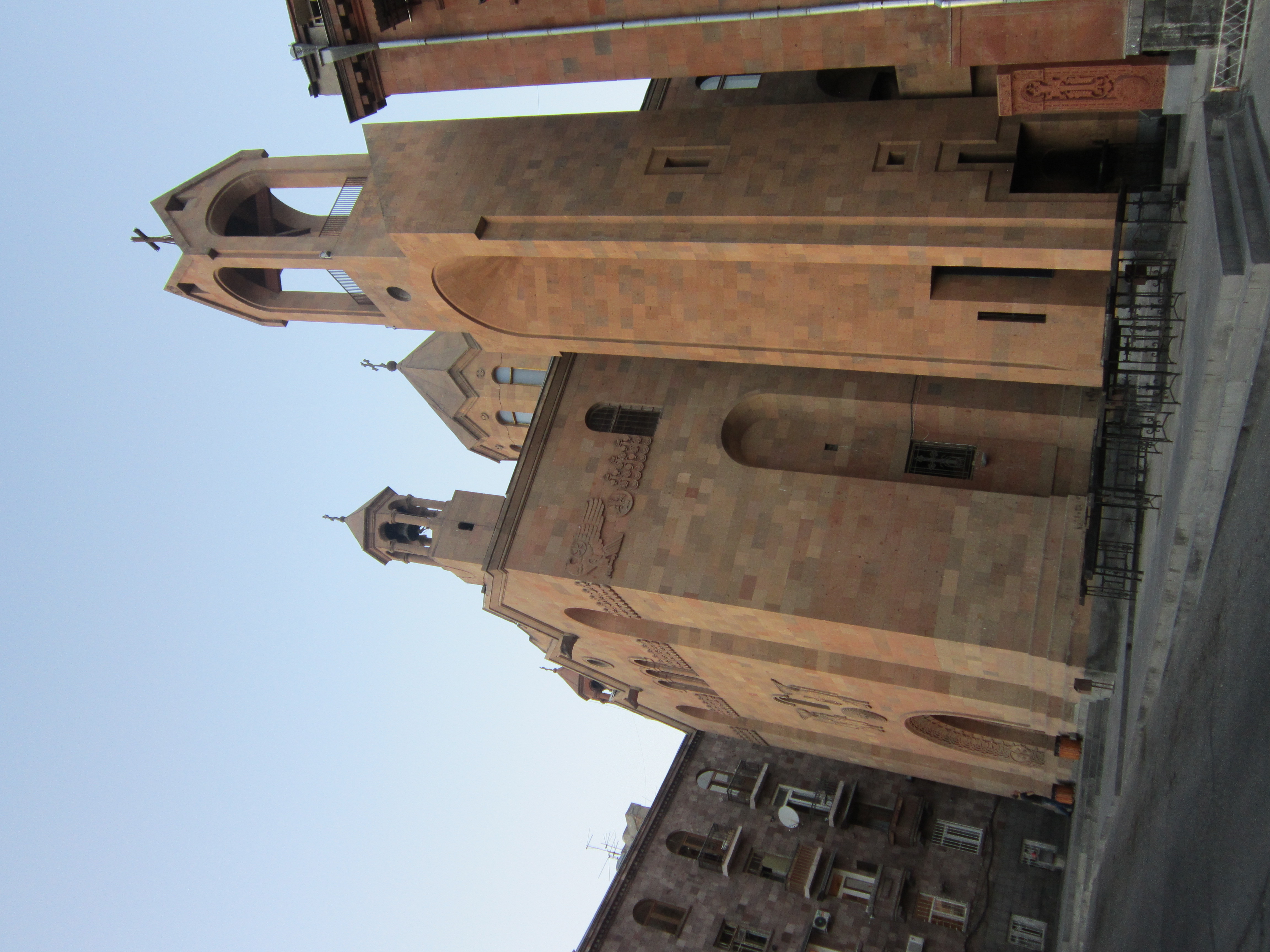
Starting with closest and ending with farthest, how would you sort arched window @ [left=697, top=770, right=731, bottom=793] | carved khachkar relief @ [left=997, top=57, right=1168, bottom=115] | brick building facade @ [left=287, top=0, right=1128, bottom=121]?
brick building facade @ [left=287, top=0, right=1128, bottom=121]
carved khachkar relief @ [left=997, top=57, right=1168, bottom=115]
arched window @ [left=697, top=770, right=731, bottom=793]

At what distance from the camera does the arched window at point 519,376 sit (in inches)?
960

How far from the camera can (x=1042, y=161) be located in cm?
1550

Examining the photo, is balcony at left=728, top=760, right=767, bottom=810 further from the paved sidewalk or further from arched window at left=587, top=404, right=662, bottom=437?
the paved sidewalk

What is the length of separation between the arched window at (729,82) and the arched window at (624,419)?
22.2 feet

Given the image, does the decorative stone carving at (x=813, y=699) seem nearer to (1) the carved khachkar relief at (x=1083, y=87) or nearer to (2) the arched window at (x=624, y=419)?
(2) the arched window at (x=624, y=419)

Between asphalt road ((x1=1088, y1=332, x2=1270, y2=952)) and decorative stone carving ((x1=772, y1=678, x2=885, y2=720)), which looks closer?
asphalt road ((x1=1088, y1=332, x2=1270, y2=952))

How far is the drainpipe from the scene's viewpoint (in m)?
12.2

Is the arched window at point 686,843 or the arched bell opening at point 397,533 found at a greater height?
the arched bell opening at point 397,533

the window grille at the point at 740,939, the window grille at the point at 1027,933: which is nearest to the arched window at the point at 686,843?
the window grille at the point at 740,939


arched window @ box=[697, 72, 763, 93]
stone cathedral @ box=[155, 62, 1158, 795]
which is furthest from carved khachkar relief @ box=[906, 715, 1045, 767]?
arched window @ box=[697, 72, 763, 93]

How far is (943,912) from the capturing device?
81.0ft

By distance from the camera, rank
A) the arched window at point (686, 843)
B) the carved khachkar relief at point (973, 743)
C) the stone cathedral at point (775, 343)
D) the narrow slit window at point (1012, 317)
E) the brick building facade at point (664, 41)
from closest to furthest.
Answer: the brick building facade at point (664, 41)
the stone cathedral at point (775, 343)
the narrow slit window at point (1012, 317)
the carved khachkar relief at point (973, 743)
the arched window at point (686, 843)

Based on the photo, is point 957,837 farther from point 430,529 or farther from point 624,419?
point 430,529

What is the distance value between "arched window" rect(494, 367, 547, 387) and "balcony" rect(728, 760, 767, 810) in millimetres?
14515
